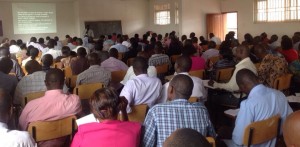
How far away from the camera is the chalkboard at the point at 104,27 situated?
52.3 ft

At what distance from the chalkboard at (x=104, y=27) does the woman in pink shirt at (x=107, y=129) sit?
14.0 meters

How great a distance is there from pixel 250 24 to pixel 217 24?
1.92 metres

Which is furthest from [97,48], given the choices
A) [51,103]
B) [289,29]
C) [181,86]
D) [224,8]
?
[224,8]

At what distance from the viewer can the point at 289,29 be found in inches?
444

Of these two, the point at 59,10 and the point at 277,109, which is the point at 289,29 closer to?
the point at 277,109

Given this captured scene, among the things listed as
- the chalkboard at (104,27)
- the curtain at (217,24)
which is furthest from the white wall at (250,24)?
the chalkboard at (104,27)

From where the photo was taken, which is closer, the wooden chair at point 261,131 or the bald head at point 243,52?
the wooden chair at point 261,131

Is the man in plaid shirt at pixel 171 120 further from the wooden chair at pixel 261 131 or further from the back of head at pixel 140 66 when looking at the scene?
the back of head at pixel 140 66

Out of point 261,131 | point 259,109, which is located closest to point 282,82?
point 259,109

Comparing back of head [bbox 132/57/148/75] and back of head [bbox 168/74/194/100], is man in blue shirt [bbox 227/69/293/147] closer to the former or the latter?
back of head [bbox 168/74/194/100]

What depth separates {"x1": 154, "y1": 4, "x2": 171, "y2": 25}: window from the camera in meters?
15.9

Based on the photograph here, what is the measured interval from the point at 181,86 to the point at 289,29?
9.86m

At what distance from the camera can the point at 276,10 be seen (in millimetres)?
11781

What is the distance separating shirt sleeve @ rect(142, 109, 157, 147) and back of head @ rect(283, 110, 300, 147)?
1098 mm
